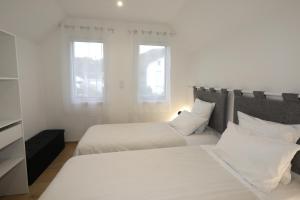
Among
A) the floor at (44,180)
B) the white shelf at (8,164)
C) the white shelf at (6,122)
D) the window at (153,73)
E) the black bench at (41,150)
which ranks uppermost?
the window at (153,73)

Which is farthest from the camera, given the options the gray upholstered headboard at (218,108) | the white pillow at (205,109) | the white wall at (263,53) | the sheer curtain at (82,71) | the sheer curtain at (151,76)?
the sheer curtain at (151,76)

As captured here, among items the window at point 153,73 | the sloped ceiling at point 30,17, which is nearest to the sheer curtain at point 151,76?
the window at point 153,73

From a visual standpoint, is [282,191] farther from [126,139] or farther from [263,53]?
[126,139]

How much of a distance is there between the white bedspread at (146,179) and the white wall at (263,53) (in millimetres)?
971

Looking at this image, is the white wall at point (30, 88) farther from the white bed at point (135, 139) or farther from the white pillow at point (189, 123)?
the white pillow at point (189, 123)

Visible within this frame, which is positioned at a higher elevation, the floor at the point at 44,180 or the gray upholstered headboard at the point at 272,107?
the gray upholstered headboard at the point at 272,107

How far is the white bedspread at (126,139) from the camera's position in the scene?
6.18 ft

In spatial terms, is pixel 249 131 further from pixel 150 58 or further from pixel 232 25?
pixel 150 58

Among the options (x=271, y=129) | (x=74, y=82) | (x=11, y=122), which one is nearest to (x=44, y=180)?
(x=11, y=122)

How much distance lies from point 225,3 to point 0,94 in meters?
2.70

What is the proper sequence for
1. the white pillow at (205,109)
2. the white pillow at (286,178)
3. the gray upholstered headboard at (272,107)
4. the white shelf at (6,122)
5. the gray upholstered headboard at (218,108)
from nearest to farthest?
the white pillow at (286,178), the gray upholstered headboard at (272,107), the white shelf at (6,122), the gray upholstered headboard at (218,108), the white pillow at (205,109)

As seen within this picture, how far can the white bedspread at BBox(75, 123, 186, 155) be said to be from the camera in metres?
1.88

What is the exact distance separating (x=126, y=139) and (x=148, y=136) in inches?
11.1

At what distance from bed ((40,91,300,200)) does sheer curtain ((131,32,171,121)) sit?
193 cm
